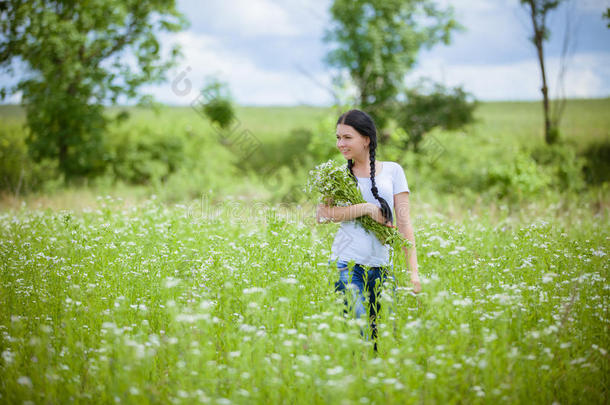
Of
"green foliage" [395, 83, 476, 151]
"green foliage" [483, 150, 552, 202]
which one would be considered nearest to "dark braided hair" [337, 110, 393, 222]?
"green foliage" [483, 150, 552, 202]

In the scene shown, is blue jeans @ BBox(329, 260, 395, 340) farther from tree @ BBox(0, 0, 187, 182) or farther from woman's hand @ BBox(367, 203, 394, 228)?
tree @ BBox(0, 0, 187, 182)

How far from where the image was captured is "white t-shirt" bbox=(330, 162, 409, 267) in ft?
12.0

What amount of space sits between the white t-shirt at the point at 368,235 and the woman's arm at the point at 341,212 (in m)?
0.09

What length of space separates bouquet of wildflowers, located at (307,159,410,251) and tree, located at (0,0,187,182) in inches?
586

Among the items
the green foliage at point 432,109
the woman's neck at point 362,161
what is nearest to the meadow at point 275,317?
the woman's neck at point 362,161

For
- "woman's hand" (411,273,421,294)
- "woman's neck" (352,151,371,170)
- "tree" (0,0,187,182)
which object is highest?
"tree" (0,0,187,182)

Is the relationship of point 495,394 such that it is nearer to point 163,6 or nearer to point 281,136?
point 163,6

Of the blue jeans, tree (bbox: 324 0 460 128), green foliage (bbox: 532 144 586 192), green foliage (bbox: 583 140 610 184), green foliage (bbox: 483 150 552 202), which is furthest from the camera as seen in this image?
tree (bbox: 324 0 460 128)

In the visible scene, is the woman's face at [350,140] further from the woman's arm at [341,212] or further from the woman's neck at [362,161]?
the woman's arm at [341,212]

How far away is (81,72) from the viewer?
16.9 m

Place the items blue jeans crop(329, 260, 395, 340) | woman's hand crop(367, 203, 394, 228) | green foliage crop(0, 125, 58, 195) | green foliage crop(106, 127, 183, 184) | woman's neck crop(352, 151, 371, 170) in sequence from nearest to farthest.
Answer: blue jeans crop(329, 260, 395, 340), woman's hand crop(367, 203, 394, 228), woman's neck crop(352, 151, 371, 170), green foliage crop(0, 125, 58, 195), green foliage crop(106, 127, 183, 184)

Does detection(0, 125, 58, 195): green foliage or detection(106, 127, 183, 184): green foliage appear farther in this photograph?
detection(106, 127, 183, 184): green foliage

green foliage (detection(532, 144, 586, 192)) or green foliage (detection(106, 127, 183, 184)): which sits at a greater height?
green foliage (detection(106, 127, 183, 184))

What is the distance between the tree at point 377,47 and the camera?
26.7 m
